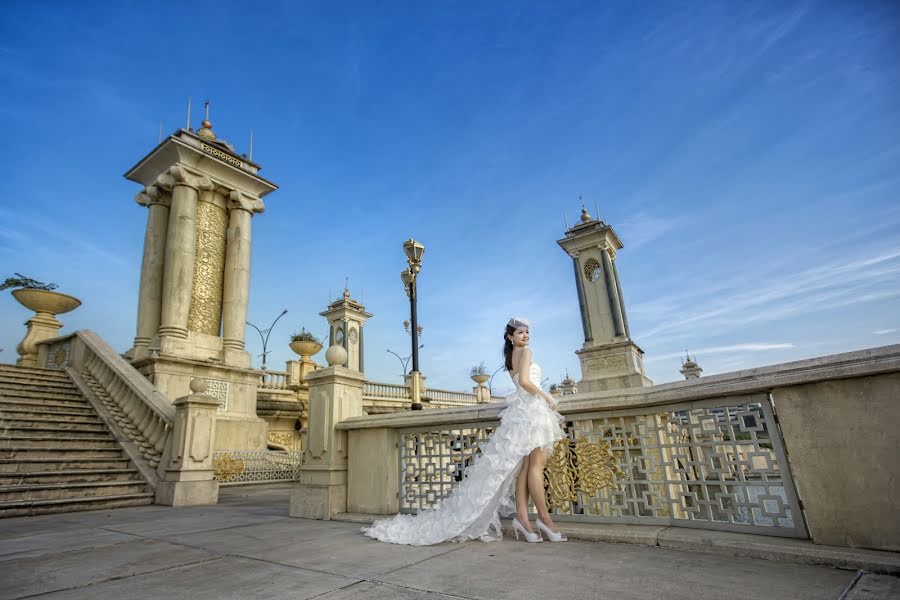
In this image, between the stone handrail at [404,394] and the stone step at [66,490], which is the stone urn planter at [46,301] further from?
the stone handrail at [404,394]

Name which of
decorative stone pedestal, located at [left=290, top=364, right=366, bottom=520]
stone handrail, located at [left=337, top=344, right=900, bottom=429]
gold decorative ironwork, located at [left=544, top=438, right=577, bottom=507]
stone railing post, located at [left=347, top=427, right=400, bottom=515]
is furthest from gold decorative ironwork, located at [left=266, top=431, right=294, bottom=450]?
gold decorative ironwork, located at [left=544, top=438, right=577, bottom=507]

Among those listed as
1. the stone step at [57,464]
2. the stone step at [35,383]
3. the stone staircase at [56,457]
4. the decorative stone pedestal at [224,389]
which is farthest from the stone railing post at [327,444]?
the stone step at [35,383]

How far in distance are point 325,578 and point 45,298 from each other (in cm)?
1670

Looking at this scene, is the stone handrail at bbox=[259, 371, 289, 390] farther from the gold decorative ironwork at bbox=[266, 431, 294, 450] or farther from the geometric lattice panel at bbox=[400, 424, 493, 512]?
the geometric lattice panel at bbox=[400, 424, 493, 512]

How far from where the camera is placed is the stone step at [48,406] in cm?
871

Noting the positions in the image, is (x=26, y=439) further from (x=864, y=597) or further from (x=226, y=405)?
(x=864, y=597)

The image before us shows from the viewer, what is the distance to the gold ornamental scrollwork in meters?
3.91

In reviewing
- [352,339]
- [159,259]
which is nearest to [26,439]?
[159,259]

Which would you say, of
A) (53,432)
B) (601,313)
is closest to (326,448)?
(53,432)

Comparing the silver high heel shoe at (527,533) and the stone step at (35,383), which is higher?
the stone step at (35,383)

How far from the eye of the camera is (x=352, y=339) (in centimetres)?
2925

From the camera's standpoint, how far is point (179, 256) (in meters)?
13.5

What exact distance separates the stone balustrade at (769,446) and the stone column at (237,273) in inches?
463

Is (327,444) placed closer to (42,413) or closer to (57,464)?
(57,464)
